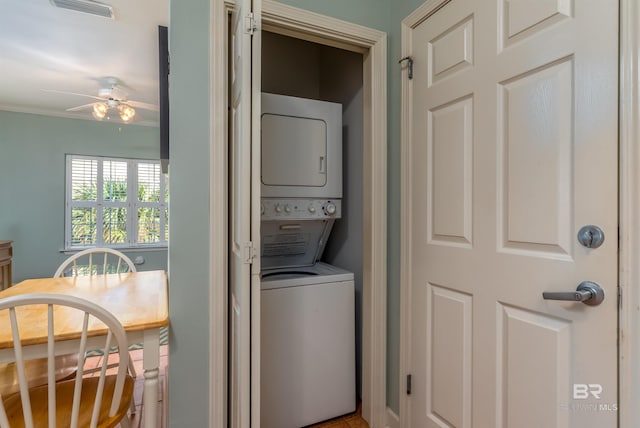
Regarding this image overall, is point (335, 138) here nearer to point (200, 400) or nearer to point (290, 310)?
point (290, 310)

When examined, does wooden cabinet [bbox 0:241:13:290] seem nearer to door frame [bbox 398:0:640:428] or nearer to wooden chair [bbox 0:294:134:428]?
wooden chair [bbox 0:294:134:428]

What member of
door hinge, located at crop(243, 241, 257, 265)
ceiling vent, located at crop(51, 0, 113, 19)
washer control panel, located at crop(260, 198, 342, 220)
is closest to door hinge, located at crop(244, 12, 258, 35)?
door hinge, located at crop(243, 241, 257, 265)

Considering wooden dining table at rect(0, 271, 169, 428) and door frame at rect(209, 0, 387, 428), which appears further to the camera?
door frame at rect(209, 0, 387, 428)

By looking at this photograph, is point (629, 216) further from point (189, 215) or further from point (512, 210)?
point (189, 215)

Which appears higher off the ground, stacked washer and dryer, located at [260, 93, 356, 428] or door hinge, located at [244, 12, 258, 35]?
door hinge, located at [244, 12, 258, 35]

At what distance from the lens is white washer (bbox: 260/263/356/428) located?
64.2 inches

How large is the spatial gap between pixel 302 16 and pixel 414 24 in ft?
1.78

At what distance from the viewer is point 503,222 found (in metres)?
1.11

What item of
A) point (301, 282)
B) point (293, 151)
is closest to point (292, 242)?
point (301, 282)

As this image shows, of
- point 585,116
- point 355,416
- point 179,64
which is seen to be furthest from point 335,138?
point 355,416

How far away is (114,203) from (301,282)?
14.0ft

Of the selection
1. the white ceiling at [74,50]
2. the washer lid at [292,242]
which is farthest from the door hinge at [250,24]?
the white ceiling at [74,50]

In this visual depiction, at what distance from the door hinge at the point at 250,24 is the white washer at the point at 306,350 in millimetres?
1136

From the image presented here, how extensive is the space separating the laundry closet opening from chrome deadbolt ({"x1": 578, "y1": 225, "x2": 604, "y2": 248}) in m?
1.22
